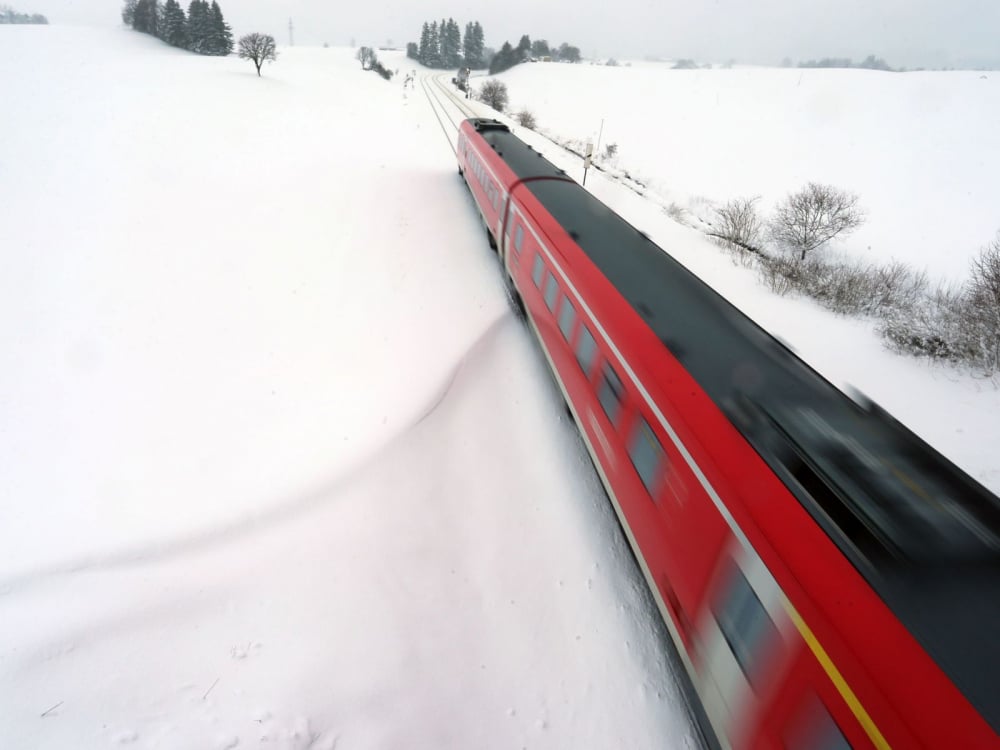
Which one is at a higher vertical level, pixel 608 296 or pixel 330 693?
pixel 608 296

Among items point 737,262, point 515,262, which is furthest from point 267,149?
point 737,262

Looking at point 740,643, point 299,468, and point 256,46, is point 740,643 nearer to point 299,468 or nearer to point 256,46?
point 299,468

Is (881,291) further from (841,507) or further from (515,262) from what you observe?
(841,507)

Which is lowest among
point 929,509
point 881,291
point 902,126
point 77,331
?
point 77,331

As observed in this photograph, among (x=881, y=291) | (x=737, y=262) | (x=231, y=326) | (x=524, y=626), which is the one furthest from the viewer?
(x=737, y=262)

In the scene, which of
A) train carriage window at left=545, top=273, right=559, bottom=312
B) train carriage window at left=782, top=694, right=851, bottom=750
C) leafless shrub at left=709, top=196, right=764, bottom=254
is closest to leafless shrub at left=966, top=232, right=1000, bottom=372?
leafless shrub at left=709, top=196, right=764, bottom=254

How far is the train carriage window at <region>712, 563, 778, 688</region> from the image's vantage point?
2855 millimetres

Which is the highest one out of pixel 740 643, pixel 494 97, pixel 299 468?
pixel 494 97

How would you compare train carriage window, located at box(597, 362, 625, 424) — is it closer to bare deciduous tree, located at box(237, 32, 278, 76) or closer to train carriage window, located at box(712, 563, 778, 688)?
train carriage window, located at box(712, 563, 778, 688)

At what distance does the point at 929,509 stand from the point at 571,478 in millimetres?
3882

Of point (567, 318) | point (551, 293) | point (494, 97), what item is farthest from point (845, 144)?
point (567, 318)

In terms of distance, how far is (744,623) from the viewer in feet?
9.93

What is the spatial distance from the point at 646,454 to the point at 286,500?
14.6 ft

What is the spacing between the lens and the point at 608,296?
553cm
